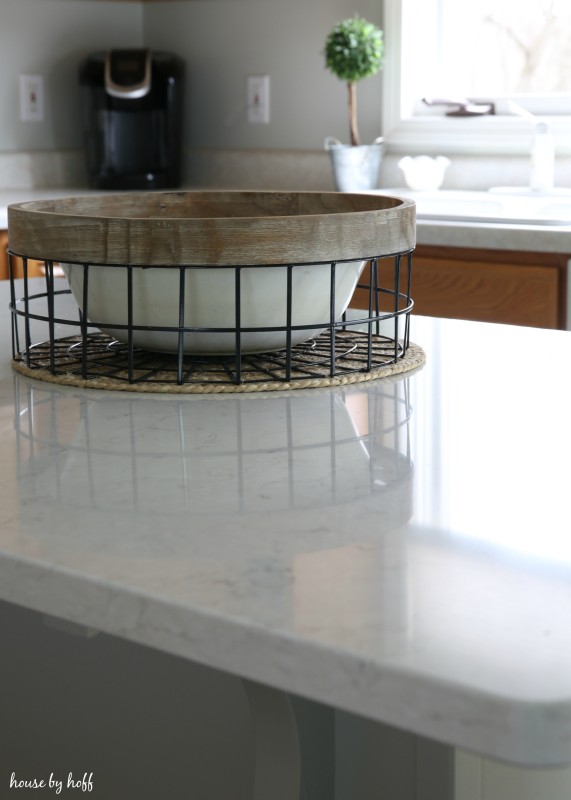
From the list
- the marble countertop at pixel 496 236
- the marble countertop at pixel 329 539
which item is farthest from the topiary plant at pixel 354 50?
the marble countertop at pixel 329 539

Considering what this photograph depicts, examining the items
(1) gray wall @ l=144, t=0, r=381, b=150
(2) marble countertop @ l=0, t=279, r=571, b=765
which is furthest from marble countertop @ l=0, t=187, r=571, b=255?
(2) marble countertop @ l=0, t=279, r=571, b=765

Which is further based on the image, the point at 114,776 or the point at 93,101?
the point at 93,101

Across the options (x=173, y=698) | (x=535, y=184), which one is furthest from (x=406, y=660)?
(x=535, y=184)

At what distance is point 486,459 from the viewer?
0.66m

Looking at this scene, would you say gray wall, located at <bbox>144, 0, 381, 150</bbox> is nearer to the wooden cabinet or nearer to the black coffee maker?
the black coffee maker

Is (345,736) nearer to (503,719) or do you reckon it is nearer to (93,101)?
(503,719)

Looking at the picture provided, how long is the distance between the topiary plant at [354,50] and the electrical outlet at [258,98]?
1.35 ft

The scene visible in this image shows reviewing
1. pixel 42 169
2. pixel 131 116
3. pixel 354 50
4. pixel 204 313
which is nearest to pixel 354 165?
pixel 354 50

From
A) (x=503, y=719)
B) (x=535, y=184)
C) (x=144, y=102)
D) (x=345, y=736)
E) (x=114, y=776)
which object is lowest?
(x=114, y=776)

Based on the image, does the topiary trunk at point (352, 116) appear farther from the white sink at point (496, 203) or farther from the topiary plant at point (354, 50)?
the white sink at point (496, 203)

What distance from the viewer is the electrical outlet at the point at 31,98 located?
3.18m

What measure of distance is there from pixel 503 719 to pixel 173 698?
737 mm

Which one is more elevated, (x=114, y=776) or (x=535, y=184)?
(x=535, y=184)

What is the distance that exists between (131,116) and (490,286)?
141 centimetres
